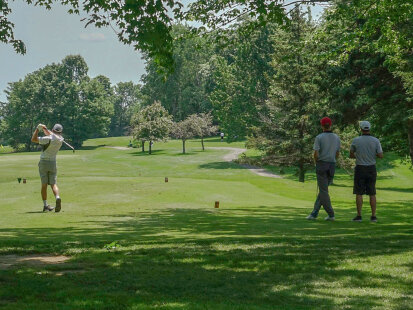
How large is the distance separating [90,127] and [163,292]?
11180 centimetres

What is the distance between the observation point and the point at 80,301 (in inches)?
199

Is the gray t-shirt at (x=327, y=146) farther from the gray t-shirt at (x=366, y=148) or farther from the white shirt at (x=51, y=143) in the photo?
the white shirt at (x=51, y=143)

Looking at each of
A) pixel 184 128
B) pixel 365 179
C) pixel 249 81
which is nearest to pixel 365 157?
pixel 365 179

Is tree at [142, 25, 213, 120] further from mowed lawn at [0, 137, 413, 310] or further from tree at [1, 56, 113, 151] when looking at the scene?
mowed lawn at [0, 137, 413, 310]

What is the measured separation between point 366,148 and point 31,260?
7.98 meters

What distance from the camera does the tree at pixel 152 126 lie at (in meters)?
78.9

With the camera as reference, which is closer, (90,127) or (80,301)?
(80,301)

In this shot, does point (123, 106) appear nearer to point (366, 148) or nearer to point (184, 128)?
point (184, 128)

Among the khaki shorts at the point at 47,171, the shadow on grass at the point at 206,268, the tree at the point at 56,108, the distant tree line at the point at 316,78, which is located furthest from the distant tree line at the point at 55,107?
the shadow on grass at the point at 206,268

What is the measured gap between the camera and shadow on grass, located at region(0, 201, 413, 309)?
5180mm

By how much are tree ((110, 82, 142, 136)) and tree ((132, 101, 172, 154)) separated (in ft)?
179

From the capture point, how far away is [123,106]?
581ft

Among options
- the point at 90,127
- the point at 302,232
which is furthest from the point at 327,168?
the point at 90,127

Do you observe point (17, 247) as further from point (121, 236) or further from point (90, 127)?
point (90, 127)
